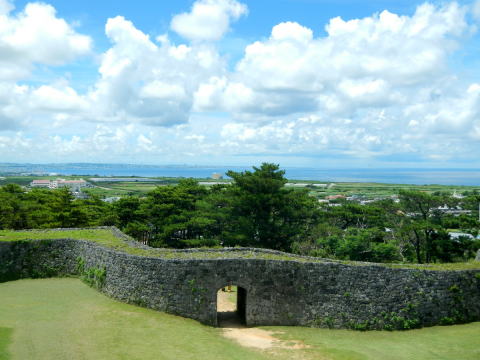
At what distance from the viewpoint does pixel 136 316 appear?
1315 cm

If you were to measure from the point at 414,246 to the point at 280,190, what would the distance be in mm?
12421

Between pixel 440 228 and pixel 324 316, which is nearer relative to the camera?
pixel 324 316

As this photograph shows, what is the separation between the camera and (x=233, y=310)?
16672 millimetres

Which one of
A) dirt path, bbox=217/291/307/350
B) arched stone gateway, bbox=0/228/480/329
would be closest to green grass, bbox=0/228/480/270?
arched stone gateway, bbox=0/228/480/329

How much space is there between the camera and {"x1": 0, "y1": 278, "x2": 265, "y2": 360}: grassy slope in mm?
10359

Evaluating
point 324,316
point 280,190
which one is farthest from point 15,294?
point 280,190

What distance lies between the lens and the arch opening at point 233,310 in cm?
1461

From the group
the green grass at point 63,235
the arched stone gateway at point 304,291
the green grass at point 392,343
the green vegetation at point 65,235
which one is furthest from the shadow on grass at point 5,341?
the green grass at point 392,343

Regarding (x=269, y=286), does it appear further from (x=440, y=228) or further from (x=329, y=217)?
(x=329, y=217)

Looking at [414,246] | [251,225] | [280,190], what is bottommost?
[414,246]

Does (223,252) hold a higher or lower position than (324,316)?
higher

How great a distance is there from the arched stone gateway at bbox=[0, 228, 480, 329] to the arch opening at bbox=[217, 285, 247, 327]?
1.93 ft

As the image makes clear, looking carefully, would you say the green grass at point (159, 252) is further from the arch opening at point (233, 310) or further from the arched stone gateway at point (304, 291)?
the arch opening at point (233, 310)

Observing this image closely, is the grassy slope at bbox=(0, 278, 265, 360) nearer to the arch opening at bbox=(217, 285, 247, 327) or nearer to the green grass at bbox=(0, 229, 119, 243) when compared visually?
the arch opening at bbox=(217, 285, 247, 327)
